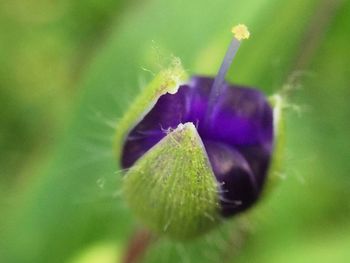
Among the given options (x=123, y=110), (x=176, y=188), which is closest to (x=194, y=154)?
(x=176, y=188)

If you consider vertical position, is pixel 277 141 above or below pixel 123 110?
below

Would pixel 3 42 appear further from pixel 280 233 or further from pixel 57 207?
pixel 280 233

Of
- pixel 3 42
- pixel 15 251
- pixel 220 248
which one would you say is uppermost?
pixel 3 42

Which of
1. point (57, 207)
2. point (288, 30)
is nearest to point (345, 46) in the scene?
point (288, 30)

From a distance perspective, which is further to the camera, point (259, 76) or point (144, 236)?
point (259, 76)

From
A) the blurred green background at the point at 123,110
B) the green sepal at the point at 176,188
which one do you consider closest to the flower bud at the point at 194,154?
the green sepal at the point at 176,188

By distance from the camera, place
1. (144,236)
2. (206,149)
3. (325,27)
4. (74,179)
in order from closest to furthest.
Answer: (206,149) → (144,236) → (74,179) → (325,27)

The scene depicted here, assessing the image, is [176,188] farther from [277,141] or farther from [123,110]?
[123,110]

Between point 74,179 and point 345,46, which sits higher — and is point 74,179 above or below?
below
